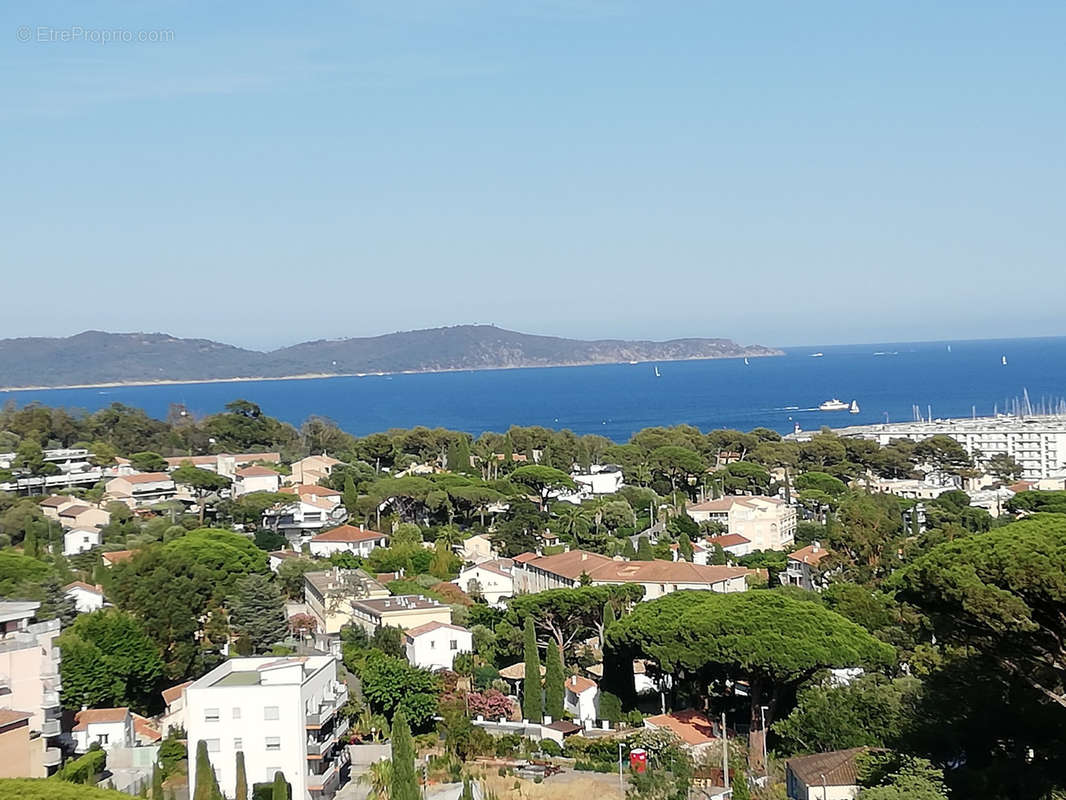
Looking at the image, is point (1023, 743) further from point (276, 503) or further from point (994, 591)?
point (276, 503)

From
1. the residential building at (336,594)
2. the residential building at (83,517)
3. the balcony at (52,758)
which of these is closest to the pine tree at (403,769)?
the balcony at (52,758)

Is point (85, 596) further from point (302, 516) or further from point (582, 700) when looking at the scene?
point (302, 516)

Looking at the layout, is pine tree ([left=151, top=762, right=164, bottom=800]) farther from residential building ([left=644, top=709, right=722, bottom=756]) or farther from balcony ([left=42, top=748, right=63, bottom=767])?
residential building ([left=644, top=709, right=722, bottom=756])

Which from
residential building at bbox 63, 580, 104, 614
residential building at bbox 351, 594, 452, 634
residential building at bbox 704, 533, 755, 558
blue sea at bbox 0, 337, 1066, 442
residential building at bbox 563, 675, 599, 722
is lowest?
blue sea at bbox 0, 337, 1066, 442

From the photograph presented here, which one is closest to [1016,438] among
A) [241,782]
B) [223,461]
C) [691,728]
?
[223,461]

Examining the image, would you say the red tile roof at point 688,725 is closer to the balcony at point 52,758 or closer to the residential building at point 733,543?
the balcony at point 52,758

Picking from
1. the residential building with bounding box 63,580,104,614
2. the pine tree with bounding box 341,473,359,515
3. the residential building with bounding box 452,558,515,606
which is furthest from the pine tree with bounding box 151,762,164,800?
the pine tree with bounding box 341,473,359,515
